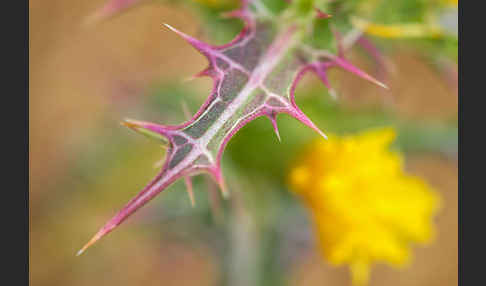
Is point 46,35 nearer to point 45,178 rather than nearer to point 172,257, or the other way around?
point 45,178

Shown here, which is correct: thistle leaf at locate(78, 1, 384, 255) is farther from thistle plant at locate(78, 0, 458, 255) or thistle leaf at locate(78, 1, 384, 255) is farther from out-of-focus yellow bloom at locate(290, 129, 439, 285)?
out-of-focus yellow bloom at locate(290, 129, 439, 285)

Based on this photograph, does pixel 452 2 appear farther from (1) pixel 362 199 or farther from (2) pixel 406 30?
(1) pixel 362 199

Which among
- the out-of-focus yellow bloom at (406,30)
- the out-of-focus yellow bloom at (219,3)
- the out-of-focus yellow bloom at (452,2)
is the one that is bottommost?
the out-of-focus yellow bloom at (219,3)

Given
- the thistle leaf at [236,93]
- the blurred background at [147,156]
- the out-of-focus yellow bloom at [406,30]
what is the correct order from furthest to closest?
the blurred background at [147,156], the out-of-focus yellow bloom at [406,30], the thistle leaf at [236,93]

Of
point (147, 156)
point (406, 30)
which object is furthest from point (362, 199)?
point (147, 156)

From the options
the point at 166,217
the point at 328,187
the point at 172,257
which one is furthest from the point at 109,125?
the point at 328,187

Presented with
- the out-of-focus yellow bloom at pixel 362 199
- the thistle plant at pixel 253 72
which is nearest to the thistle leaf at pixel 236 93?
the thistle plant at pixel 253 72

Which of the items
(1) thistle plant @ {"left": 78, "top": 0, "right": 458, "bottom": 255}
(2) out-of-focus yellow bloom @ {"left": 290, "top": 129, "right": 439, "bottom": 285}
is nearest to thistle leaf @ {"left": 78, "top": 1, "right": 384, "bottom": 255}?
(1) thistle plant @ {"left": 78, "top": 0, "right": 458, "bottom": 255}

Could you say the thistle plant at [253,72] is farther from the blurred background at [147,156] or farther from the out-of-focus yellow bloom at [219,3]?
the blurred background at [147,156]
